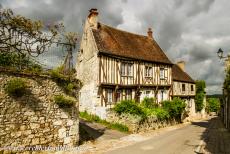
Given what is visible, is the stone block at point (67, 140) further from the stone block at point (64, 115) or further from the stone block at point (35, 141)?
the stone block at point (35, 141)

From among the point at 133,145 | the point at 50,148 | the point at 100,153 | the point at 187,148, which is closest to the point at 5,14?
the point at 50,148

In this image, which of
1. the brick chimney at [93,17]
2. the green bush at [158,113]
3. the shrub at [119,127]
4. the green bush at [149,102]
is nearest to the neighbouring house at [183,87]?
the green bush at [149,102]

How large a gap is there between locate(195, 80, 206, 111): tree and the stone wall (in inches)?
1123

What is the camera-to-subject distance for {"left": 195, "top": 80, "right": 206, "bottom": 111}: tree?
3634 cm

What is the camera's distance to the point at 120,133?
52.4ft

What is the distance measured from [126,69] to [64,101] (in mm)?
11484

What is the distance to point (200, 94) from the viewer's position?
3703 centimetres

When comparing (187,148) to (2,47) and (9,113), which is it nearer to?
(9,113)

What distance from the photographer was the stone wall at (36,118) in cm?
898

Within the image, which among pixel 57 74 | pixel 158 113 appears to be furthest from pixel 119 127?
pixel 57 74

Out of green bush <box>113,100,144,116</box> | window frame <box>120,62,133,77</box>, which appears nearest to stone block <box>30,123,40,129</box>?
green bush <box>113,100,144,116</box>

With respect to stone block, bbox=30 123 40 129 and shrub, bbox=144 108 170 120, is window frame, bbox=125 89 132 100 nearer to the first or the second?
shrub, bbox=144 108 170 120

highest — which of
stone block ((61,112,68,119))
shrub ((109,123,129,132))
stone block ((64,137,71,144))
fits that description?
stone block ((61,112,68,119))

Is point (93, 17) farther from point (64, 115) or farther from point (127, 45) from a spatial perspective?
point (64, 115)
